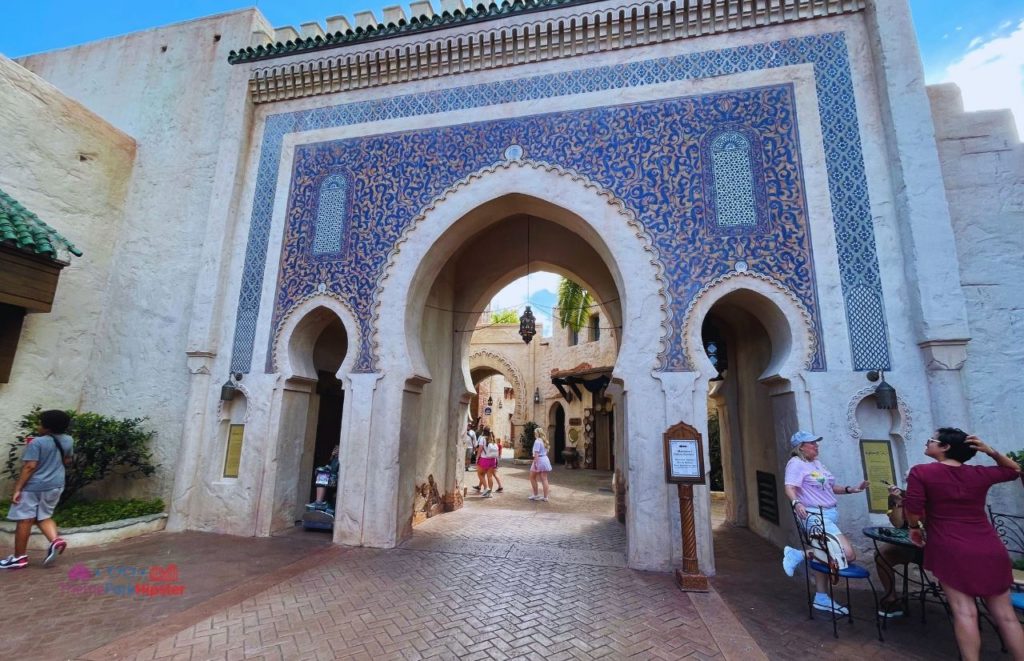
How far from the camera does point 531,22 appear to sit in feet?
21.4

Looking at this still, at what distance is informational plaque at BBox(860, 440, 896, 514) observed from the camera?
4781 mm

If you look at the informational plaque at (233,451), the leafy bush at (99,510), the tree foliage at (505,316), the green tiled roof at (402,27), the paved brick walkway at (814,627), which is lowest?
the paved brick walkway at (814,627)

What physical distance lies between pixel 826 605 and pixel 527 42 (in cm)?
727

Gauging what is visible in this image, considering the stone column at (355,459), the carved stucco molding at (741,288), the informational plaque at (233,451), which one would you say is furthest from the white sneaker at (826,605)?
the informational plaque at (233,451)

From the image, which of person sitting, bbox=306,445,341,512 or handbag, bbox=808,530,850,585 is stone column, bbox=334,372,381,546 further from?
handbag, bbox=808,530,850,585

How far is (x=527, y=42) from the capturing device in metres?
6.60

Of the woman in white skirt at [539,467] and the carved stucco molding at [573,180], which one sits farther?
the woman in white skirt at [539,467]

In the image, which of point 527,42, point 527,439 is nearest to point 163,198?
point 527,42

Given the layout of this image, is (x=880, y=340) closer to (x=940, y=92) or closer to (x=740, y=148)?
(x=740, y=148)

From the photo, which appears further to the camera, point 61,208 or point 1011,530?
point 61,208

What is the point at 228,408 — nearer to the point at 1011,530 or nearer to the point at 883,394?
the point at 883,394

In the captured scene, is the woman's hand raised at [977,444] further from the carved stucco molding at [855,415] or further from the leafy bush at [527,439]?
the leafy bush at [527,439]

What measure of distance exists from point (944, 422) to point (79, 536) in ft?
31.0

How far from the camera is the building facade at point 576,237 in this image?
5.07 m
